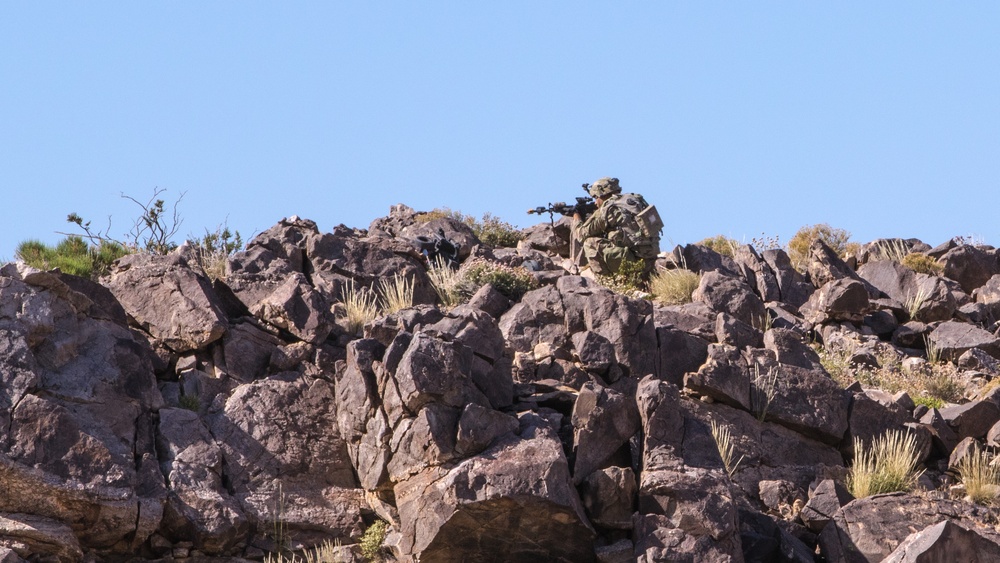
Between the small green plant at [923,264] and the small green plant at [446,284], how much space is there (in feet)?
32.8

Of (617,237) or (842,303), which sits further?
(617,237)

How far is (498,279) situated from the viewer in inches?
811

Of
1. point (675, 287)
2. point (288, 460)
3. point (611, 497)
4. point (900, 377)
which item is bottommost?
point (611, 497)

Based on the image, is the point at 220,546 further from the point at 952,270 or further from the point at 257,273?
the point at 952,270

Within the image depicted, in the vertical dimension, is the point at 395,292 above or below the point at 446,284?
below

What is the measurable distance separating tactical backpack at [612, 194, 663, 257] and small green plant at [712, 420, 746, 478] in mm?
8052

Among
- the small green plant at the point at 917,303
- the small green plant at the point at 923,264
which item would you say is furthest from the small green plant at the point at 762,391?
the small green plant at the point at 923,264

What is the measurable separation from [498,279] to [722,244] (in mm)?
9668

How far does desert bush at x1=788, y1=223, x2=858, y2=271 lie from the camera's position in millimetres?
28895

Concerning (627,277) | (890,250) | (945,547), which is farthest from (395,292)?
(890,250)

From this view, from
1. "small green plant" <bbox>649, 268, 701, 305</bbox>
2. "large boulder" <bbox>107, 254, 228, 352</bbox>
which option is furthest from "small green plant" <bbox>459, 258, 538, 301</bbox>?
"large boulder" <bbox>107, 254, 228, 352</bbox>

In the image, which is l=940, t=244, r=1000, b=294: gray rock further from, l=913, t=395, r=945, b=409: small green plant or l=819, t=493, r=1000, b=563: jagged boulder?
l=819, t=493, r=1000, b=563: jagged boulder

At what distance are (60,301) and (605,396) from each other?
6489 mm

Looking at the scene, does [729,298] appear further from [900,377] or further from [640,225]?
[640,225]
